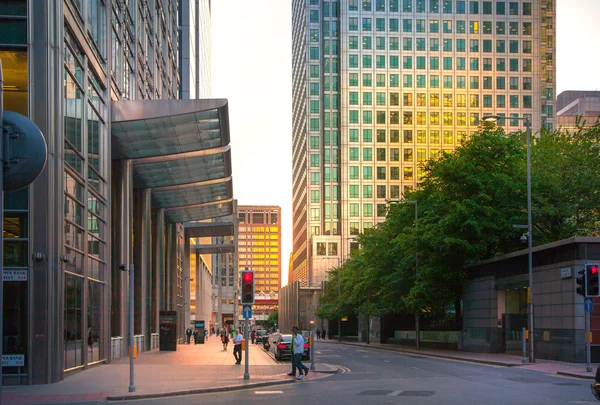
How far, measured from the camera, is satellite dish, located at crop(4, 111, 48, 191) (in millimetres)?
7340

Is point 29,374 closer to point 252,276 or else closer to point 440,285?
point 252,276

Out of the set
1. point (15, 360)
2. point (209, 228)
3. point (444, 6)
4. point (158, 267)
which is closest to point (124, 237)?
point (15, 360)

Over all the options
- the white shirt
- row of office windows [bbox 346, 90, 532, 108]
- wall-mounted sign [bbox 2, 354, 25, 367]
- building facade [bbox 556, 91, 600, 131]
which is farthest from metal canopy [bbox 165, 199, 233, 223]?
building facade [bbox 556, 91, 600, 131]

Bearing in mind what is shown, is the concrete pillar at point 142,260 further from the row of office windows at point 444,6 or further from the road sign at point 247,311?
the row of office windows at point 444,6

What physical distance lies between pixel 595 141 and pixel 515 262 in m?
12.2

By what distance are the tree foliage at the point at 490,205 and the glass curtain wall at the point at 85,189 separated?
70.9 feet

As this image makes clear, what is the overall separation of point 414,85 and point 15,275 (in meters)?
117

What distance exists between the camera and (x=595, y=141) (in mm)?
48594

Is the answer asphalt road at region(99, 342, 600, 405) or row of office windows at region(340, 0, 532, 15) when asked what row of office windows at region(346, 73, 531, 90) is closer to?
row of office windows at region(340, 0, 532, 15)

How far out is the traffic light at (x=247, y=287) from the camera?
85.8ft

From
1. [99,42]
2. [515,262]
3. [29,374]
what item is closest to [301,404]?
[29,374]

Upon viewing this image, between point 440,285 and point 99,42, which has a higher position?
point 99,42

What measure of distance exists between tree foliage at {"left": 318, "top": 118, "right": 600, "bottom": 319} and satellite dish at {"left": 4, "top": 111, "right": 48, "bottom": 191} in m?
38.8

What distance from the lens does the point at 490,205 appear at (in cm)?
4834
